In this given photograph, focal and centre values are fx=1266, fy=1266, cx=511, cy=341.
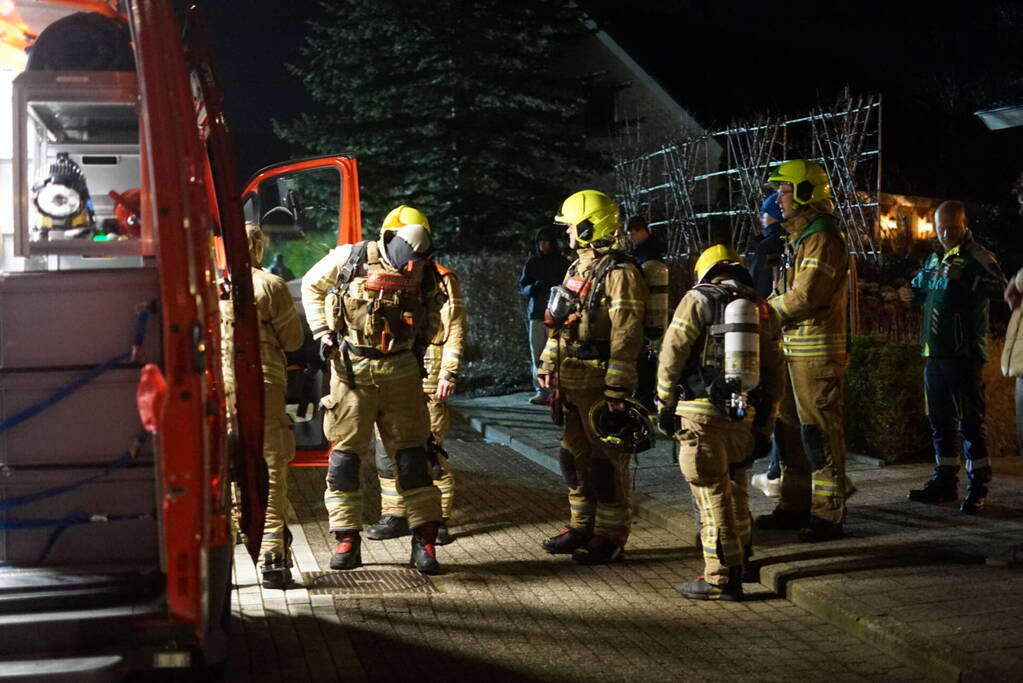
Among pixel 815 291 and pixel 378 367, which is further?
pixel 815 291

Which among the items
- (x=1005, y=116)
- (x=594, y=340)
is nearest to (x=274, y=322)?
(x=594, y=340)

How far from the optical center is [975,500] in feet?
27.7

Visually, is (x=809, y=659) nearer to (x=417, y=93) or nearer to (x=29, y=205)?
(x=29, y=205)

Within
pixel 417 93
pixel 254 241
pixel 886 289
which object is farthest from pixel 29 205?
pixel 417 93

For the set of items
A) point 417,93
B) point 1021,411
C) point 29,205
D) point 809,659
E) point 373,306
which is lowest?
point 809,659

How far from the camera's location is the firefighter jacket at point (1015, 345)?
26.0 feet

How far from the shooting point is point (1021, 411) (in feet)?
26.1

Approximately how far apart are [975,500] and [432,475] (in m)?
3.64

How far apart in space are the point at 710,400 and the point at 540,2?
705 inches

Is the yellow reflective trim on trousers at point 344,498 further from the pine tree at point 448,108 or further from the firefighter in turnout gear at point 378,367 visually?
the pine tree at point 448,108

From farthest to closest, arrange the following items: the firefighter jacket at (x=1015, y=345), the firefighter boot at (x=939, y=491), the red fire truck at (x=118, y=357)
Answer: the firefighter boot at (x=939, y=491) → the firefighter jacket at (x=1015, y=345) → the red fire truck at (x=118, y=357)

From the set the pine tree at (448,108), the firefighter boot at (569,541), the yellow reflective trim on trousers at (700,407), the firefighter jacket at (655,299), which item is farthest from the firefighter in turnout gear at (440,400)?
the pine tree at (448,108)

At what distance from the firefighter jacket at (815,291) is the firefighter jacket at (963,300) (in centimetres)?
110

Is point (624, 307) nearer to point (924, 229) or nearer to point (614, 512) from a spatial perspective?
point (614, 512)
